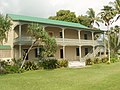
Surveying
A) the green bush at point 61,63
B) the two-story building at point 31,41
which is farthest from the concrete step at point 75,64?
the two-story building at point 31,41

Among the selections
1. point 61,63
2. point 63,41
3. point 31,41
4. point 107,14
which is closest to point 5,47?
point 31,41

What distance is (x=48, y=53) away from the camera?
27.2 meters

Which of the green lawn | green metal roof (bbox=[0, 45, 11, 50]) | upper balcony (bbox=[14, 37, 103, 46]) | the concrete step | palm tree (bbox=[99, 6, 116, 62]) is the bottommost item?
the concrete step

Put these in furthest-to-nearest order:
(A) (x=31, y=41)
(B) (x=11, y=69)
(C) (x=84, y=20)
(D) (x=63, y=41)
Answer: (C) (x=84, y=20)
(D) (x=63, y=41)
(A) (x=31, y=41)
(B) (x=11, y=69)

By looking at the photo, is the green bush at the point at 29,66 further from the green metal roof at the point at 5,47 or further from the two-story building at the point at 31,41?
the green metal roof at the point at 5,47

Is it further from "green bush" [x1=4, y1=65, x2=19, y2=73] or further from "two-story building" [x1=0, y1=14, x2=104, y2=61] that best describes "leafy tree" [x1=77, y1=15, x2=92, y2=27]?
"green bush" [x1=4, y1=65, x2=19, y2=73]

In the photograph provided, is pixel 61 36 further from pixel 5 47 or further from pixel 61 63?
pixel 5 47

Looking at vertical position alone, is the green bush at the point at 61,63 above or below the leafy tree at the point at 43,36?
below

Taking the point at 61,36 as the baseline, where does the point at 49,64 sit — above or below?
below

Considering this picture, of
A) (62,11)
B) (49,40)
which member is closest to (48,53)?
(49,40)

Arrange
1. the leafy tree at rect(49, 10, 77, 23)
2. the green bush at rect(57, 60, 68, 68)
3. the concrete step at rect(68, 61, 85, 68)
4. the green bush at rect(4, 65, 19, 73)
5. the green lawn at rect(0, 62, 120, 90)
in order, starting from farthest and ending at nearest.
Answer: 1. the leafy tree at rect(49, 10, 77, 23)
2. the concrete step at rect(68, 61, 85, 68)
3. the green bush at rect(57, 60, 68, 68)
4. the green bush at rect(4, 65, 19, 73)
5. the green lawn at rect(0, 62, 120, 90)

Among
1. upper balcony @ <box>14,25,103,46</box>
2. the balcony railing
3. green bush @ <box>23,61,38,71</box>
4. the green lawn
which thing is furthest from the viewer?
upper balcony @ <box>14,25,103,46</box>

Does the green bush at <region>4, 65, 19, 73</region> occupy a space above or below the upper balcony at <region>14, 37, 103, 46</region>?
below

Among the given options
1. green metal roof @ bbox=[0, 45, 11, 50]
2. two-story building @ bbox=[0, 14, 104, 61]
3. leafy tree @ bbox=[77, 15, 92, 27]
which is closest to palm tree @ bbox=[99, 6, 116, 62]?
two-story building @ bbox=[0, 14, 104, 61]
